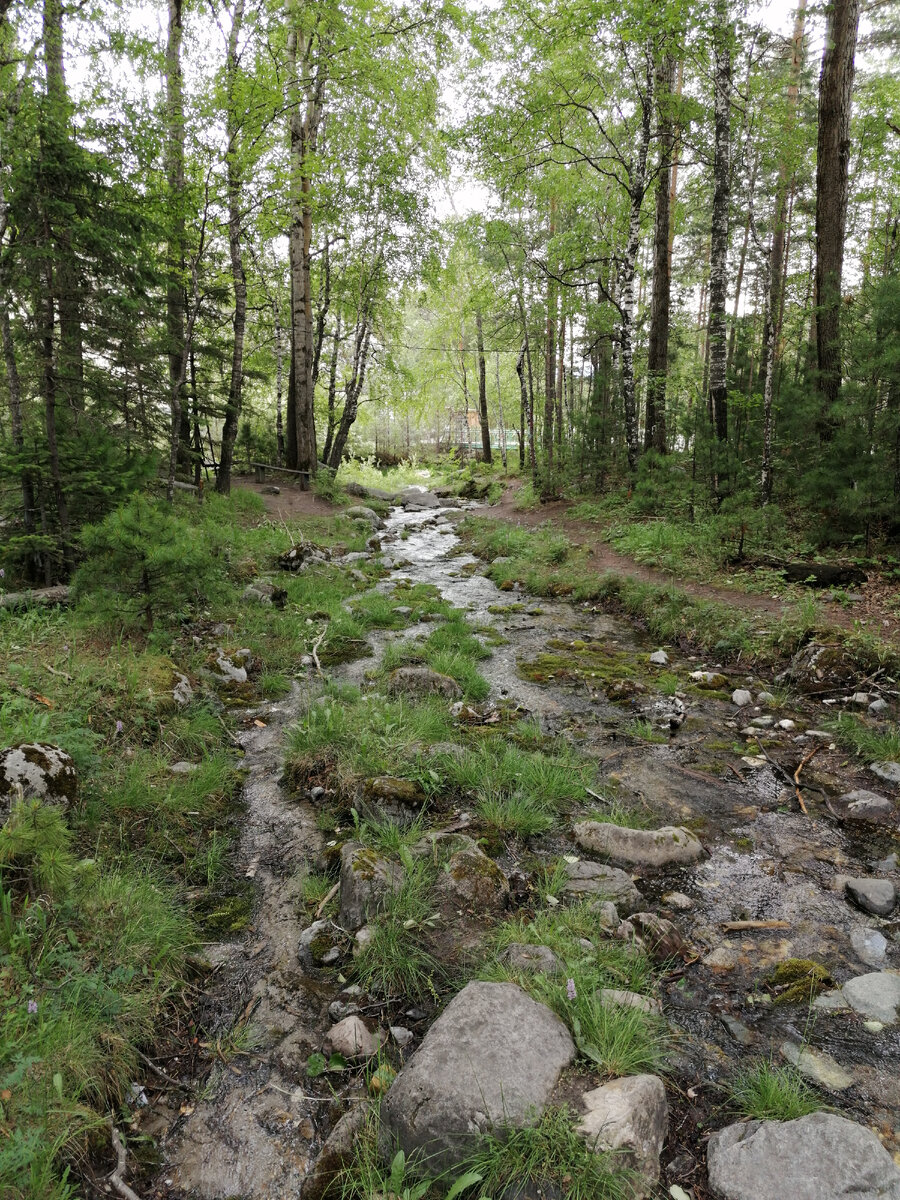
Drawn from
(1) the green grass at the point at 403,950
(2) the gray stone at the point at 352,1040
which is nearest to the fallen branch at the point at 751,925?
(1) the green grass at the point at 403,950

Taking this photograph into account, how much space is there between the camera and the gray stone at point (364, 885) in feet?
10.9

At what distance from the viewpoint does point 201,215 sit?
31.4 ft

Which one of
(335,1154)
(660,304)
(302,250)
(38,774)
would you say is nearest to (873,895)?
(335,1154)

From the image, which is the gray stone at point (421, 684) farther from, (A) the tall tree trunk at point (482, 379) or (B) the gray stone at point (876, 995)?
(A) the tall tree trunk at point (482, 379)

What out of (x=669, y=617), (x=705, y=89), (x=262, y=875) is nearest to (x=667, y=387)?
(x=705, y=89)

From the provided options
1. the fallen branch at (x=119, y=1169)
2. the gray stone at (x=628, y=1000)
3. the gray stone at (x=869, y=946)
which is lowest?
the gray stone at (x=869, y=946)

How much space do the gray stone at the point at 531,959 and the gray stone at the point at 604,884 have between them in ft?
2.18

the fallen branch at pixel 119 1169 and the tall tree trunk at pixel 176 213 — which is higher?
the tall tree trunk at pixel 176 213

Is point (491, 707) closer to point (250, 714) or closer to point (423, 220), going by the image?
point (250, 714)

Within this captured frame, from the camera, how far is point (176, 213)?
28.8ft

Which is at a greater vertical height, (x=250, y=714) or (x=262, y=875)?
(x=250, y=714)

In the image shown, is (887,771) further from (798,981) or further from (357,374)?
(357,374)

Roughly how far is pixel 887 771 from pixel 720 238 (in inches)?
444

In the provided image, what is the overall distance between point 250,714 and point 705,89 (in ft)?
66.1
